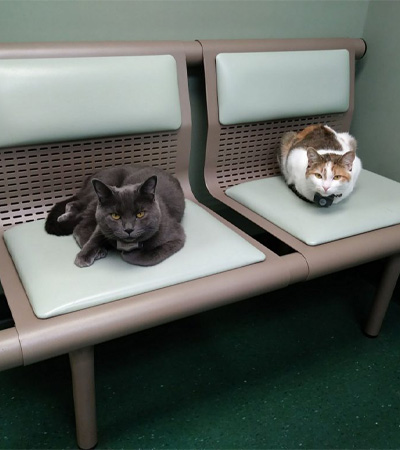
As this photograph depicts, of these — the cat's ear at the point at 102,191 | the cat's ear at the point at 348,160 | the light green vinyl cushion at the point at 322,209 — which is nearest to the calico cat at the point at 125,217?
the cat's ear at the point at 102,191

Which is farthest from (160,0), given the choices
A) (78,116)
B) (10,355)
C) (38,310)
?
(10,355)

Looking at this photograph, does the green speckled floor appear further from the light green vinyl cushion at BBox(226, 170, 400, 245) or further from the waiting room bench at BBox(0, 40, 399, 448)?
the light green vinyl cushion at BBox(226, 170, 400, 245)

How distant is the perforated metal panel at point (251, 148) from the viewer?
1717mm

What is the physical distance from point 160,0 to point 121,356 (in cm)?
127

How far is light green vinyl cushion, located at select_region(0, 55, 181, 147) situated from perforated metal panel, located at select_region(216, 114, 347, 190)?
0.28 m

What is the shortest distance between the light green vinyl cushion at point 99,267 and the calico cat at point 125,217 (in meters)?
0.03

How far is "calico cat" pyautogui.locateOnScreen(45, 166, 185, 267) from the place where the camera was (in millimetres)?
1102

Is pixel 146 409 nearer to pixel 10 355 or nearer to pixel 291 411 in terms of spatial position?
pixel 291 411

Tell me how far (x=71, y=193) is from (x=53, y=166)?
4.6 inches

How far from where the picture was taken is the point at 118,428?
133 centimetres

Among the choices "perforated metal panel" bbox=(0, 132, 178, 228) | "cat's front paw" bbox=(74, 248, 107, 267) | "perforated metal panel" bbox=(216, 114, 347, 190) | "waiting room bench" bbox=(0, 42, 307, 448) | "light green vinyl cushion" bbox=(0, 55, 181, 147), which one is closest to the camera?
"waiting room bench" bbox=(0, 42, 307, 448)

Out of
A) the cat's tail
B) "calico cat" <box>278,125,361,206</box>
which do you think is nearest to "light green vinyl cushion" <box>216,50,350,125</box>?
"calico cat" <box>278,125,361,206</box>

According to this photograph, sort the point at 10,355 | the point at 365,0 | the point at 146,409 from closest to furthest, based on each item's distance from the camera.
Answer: the point at 10,355, the point at 146,409, the point at 365,0

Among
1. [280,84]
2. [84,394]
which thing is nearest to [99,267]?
[84,394]
